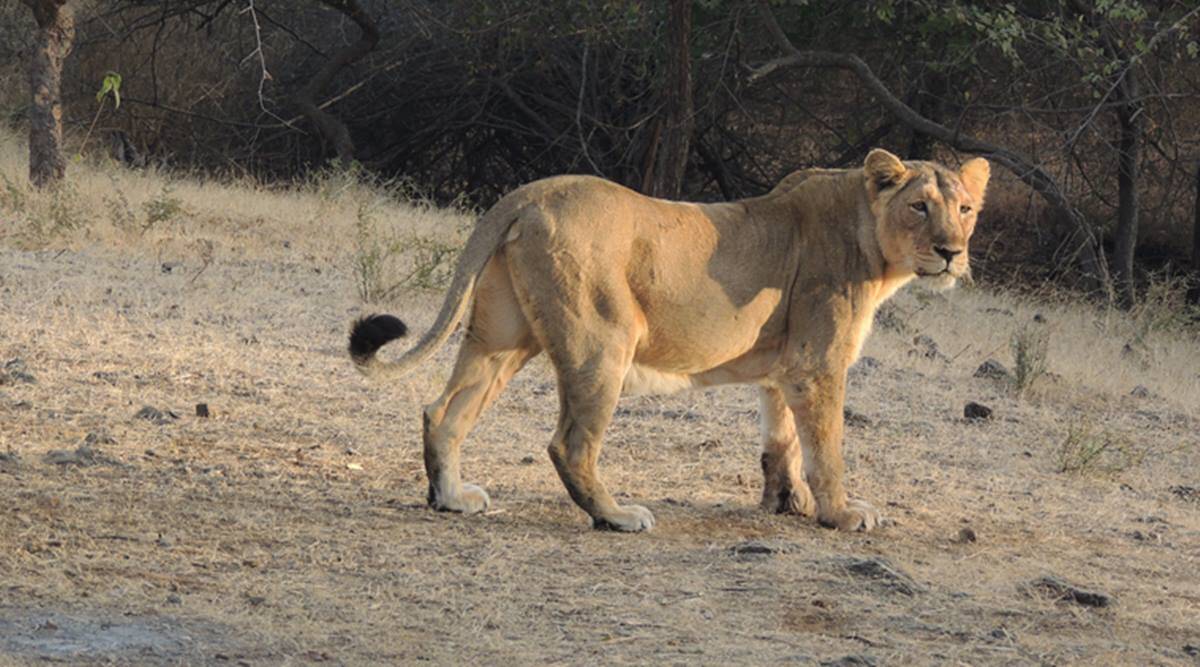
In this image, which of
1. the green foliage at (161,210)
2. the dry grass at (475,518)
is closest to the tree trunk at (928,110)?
the dry grass at (475,518)

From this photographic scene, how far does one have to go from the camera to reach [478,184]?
17297 mm

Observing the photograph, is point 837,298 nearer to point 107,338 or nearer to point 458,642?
point 458,642

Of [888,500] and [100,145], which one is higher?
[100,145]

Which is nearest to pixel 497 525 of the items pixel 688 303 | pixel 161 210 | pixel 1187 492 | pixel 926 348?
pixel 688 303

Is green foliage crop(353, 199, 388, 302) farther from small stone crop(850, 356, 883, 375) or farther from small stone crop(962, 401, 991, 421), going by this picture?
small stone crop(962, 401, 991, 421)

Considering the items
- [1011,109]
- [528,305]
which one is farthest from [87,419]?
[1011,109]

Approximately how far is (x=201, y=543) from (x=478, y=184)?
1276 cm

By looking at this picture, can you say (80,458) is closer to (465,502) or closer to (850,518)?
(465,502)

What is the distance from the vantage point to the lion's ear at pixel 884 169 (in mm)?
5559

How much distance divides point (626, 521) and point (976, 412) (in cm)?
314

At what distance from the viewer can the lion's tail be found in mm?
5152

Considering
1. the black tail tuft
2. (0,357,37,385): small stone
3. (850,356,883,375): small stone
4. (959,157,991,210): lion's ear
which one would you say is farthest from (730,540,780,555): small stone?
(850,356,883,375): small stone

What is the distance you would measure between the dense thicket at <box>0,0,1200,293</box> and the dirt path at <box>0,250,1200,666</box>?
6044 mm

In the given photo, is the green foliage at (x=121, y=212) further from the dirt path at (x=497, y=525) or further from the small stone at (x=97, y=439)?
the small stone at (x=97, y=439)
